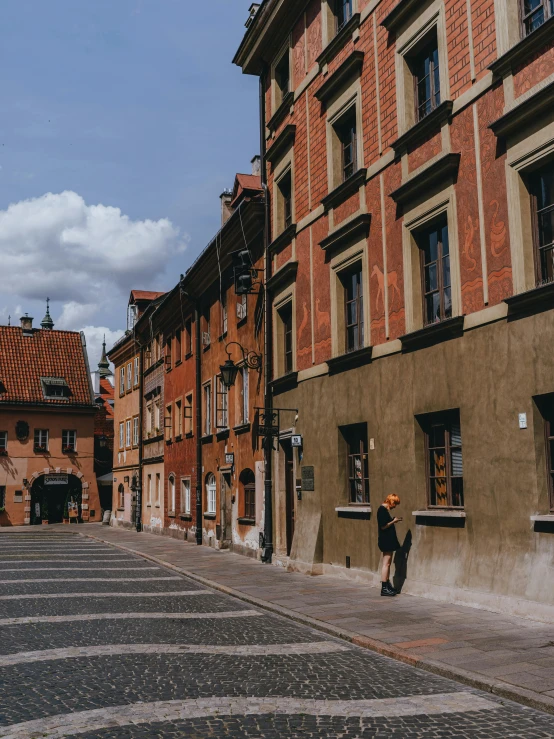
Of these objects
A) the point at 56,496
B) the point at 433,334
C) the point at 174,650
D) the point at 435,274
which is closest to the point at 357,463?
the point at 433,334

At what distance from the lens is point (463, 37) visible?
41.5 feet

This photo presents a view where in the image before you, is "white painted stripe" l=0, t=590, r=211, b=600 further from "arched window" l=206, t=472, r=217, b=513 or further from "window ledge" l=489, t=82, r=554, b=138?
"arched window" l=206, t=472, r=217, b=513

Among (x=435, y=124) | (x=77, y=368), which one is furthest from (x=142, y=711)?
(x=77, y=368)

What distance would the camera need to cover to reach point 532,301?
10641mm

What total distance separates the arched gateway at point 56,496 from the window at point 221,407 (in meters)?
28.4

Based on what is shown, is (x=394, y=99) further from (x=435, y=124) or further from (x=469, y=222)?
(x=469, y=222)

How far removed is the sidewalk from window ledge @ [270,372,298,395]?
4.35 metres

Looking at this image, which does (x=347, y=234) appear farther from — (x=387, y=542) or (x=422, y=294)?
(x=387, y=542)

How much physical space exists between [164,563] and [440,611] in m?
10.9

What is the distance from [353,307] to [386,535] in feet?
17.1

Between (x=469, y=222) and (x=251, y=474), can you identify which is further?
(x=251, y=474)

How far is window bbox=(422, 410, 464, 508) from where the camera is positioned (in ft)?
41.7

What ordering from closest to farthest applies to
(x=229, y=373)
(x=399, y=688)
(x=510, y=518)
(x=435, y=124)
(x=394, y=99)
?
(x=399, y=688) < (x=510, y=518) < (x=435, y=124) < (x=394, y=99) < (x=229, y=373)

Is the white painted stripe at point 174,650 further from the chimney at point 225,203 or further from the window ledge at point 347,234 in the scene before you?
the chimney at point 225,203
